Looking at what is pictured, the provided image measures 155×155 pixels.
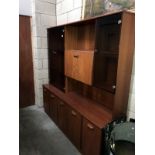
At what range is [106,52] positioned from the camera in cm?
168

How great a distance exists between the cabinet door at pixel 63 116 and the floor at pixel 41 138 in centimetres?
14

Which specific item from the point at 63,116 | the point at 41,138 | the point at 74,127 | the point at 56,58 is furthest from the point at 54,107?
the point at 56,58

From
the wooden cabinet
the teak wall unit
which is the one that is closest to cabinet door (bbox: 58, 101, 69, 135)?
the teak wall unit

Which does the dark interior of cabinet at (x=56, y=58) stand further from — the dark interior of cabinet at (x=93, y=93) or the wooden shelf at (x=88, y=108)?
the wooden shelf at (x=88, y=108)

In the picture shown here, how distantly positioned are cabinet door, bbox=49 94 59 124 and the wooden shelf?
0.36 ft

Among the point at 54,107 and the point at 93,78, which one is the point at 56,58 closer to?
the point at 54,107

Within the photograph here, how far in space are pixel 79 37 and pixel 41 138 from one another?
1772mm

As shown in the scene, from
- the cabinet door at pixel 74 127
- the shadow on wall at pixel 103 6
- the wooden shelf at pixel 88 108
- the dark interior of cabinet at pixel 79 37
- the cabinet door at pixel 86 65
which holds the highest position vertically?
the shadow on wall at pixel 103 6

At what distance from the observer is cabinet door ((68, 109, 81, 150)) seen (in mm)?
1967

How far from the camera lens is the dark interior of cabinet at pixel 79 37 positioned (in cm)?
219

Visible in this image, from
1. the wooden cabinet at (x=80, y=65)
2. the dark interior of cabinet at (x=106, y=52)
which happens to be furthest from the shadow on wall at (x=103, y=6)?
the wooden cabinet at (x=80, y=65)
